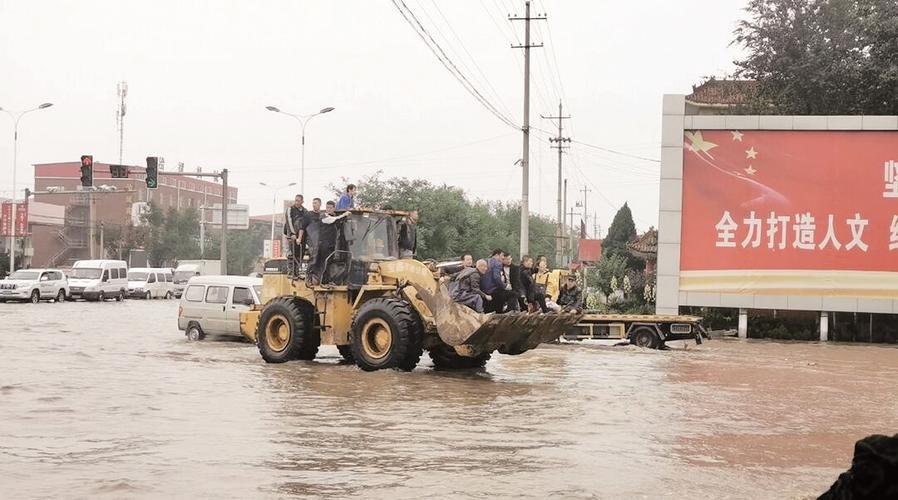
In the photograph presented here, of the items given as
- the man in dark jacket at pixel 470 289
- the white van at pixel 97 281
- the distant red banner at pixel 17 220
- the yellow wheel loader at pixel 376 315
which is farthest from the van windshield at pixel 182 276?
the man in dark jacket at pixel 470 289

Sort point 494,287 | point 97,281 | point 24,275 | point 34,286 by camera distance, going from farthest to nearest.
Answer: point 97,281, point 24,275, point 34,286, point 494,287

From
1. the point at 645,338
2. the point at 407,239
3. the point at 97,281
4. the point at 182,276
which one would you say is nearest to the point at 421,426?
the point at 407,239

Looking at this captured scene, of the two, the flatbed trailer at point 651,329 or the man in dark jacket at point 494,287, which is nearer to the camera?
the man in dark jacket at point 494,287

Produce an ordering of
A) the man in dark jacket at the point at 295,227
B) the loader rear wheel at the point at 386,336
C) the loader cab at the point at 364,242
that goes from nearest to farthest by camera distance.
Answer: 1. the loader rear wheel at the point at 386,336
2. the loader cab at the point at 364,242
3. the man in dark jacket at the point at 295,227

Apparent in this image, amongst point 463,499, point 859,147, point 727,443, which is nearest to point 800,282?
point 859,147

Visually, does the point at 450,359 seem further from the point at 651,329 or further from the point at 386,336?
the point at 651,329

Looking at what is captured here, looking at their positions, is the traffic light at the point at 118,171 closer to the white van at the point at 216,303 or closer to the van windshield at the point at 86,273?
the van windshield at the point at 86,273

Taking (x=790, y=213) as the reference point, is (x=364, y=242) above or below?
below

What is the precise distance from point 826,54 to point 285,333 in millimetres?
27161

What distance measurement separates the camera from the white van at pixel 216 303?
24.9 meters

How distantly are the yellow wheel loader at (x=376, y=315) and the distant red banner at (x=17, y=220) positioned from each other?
5030 cm

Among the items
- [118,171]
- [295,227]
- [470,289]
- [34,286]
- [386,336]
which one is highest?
[118,171]

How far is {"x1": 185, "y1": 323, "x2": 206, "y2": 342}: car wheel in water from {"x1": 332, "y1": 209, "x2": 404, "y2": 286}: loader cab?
7.67 m

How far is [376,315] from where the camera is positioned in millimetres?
18156
